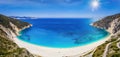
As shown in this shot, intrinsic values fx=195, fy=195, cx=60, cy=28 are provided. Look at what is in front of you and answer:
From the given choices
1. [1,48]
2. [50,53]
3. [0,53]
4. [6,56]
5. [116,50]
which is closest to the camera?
[116,50]

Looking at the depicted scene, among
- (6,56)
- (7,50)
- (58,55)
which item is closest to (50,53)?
(58,55)

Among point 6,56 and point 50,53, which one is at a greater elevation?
point 50,53

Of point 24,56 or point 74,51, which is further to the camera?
point 74,51

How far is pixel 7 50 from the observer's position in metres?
133

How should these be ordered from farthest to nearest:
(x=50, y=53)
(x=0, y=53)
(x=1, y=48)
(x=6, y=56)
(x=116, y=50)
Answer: (x=50, y=53)
(x=1, y=48)
(x=0, y=53)
(x=6, y=56)
(x=116, y=50)

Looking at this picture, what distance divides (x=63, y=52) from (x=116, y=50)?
54461 millimetres

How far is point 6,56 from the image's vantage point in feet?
368

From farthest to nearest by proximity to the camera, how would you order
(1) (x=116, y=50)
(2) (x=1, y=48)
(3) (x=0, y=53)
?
(2) (x=1, y=48), (3) (x=0, y=53), (1) (x=116, y=50)

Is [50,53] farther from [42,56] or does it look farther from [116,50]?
[116,50]

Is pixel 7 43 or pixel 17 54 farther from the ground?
pixel 7 43

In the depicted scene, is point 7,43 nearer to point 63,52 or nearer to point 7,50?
point 7,50

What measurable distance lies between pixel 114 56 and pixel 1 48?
7747 cm

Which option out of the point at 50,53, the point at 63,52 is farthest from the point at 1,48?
the point at 63,52

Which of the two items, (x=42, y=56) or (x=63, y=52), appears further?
(x=63, y=52)
